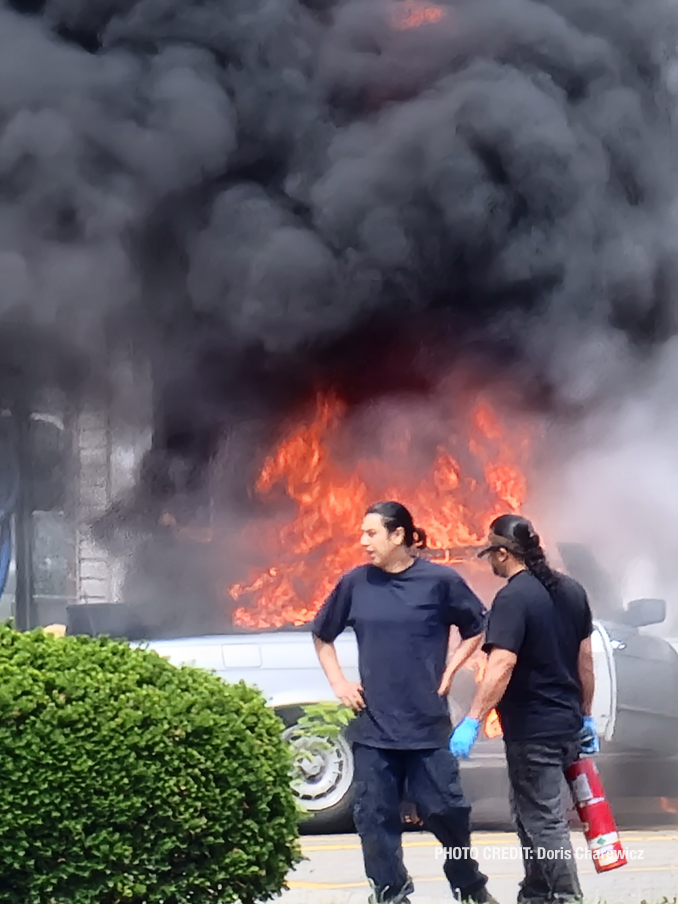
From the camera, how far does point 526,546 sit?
4.71 m

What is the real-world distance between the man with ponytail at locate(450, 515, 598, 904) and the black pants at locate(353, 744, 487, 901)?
0.43ft

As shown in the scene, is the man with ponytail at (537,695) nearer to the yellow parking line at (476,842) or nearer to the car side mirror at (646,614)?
the yellow parking line at (476,842)

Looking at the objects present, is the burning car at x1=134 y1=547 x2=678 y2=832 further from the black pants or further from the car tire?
the black pants

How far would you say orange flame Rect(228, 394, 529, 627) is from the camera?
11.9 m

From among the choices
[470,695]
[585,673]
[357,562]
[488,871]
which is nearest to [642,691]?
[470,695]

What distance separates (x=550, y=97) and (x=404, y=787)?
9.27 metres

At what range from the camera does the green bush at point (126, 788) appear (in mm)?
3473

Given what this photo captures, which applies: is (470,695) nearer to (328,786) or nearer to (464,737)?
(328,786)

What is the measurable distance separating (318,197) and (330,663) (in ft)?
25.9

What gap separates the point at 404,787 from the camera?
463 cm

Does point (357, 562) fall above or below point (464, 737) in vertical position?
above

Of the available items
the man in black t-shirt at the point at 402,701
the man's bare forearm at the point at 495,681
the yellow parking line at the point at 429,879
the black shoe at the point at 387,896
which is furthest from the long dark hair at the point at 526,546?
the yellow parking line at the point at 429,879

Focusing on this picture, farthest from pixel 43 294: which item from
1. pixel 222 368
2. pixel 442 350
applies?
pixel 442 350

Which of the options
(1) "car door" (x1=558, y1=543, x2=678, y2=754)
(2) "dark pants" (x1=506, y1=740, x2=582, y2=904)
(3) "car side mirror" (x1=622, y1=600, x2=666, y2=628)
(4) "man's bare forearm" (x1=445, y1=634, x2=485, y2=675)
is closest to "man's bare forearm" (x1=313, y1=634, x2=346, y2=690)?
(4) "man's bare forearm" (x1=445, y1=634, x2=485, y2=675)
